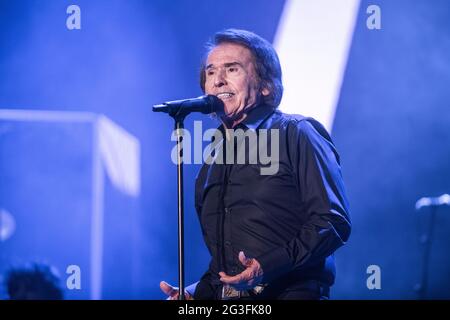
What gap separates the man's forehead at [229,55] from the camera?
2.63 meters

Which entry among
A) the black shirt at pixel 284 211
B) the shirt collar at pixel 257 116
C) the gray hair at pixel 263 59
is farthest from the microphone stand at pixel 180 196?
the gray hair at pixel 263 59

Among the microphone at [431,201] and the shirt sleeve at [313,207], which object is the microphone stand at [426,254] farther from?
the shirt sleeve at [313,207]

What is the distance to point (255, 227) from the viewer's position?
230 centimetres

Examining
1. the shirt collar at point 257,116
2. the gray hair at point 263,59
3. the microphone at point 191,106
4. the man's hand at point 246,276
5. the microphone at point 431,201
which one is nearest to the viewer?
the man's hand at point 246,276

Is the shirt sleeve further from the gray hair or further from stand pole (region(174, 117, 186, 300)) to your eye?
the gray hair

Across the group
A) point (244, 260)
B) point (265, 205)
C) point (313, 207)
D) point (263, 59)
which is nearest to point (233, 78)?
point (263, 59)

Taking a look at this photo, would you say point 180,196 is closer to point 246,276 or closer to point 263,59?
point 246,276

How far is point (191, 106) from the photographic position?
7.42 ft

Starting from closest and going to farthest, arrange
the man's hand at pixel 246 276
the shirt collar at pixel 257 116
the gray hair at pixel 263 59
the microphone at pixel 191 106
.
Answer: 1. the man's hand at pixel 246 276
2. the microphone at pixel 191 106
3. the shirt collar at pixel 257 116
4. the gray hair at pixel 263 59

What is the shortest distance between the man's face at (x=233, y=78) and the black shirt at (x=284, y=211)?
0.48 feet

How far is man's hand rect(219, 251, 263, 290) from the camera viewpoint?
2076 millimetres

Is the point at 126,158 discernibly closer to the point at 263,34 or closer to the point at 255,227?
the point at 263,34
